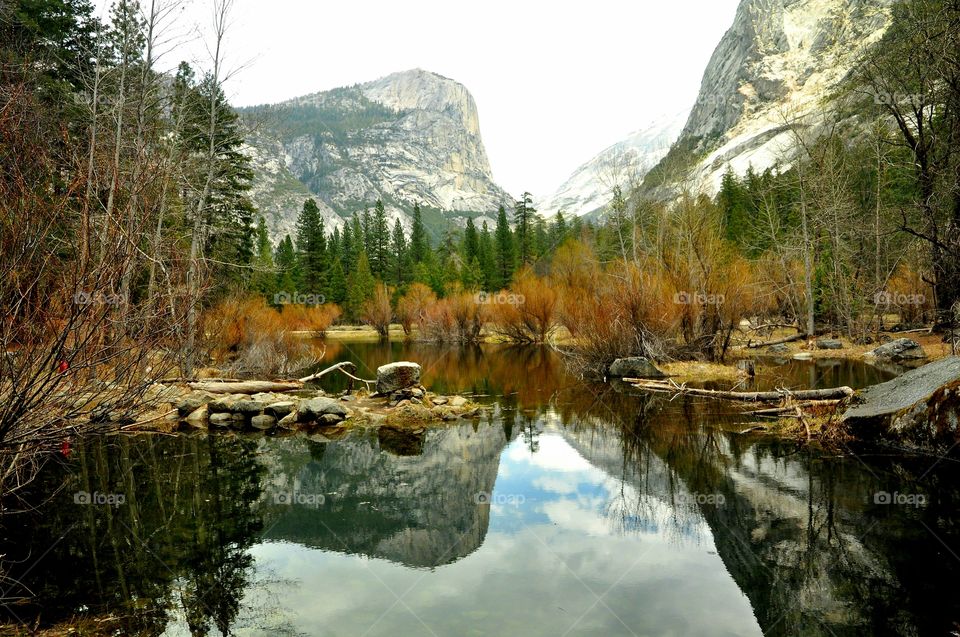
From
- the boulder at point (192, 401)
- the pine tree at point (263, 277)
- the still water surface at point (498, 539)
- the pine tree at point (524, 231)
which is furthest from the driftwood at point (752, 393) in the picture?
the pine tree at point (524, 231)

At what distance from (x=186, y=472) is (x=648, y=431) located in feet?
28.4

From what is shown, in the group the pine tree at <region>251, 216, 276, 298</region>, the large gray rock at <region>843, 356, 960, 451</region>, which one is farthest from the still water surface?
the pine tree at <region>251, 216, 276, 298</region>

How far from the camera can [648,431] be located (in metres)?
10.9

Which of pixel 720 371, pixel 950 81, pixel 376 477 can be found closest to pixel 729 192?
pixel 720 371

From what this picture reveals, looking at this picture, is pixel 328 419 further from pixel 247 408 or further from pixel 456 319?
pixel 456 319

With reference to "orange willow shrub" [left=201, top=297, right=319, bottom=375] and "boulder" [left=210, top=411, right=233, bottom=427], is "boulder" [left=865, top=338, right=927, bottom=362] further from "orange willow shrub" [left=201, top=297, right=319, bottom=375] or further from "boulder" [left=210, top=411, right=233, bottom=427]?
"orange willow shrub" [left=201, top=297, right=319, bottom=375]

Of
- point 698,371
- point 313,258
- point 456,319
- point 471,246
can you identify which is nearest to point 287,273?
point 313,258

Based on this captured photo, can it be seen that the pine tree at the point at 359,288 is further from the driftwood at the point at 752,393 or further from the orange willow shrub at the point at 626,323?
the driftwood at the point at 752,393

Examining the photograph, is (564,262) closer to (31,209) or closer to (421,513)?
(421,513)

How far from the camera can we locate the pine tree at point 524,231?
7219 cm

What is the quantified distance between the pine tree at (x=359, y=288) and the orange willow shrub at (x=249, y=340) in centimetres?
3357

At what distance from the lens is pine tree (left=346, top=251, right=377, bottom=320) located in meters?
57.6

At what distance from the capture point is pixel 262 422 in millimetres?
12961

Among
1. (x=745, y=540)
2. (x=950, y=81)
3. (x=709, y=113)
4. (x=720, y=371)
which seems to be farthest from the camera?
(x=709, y=113)
